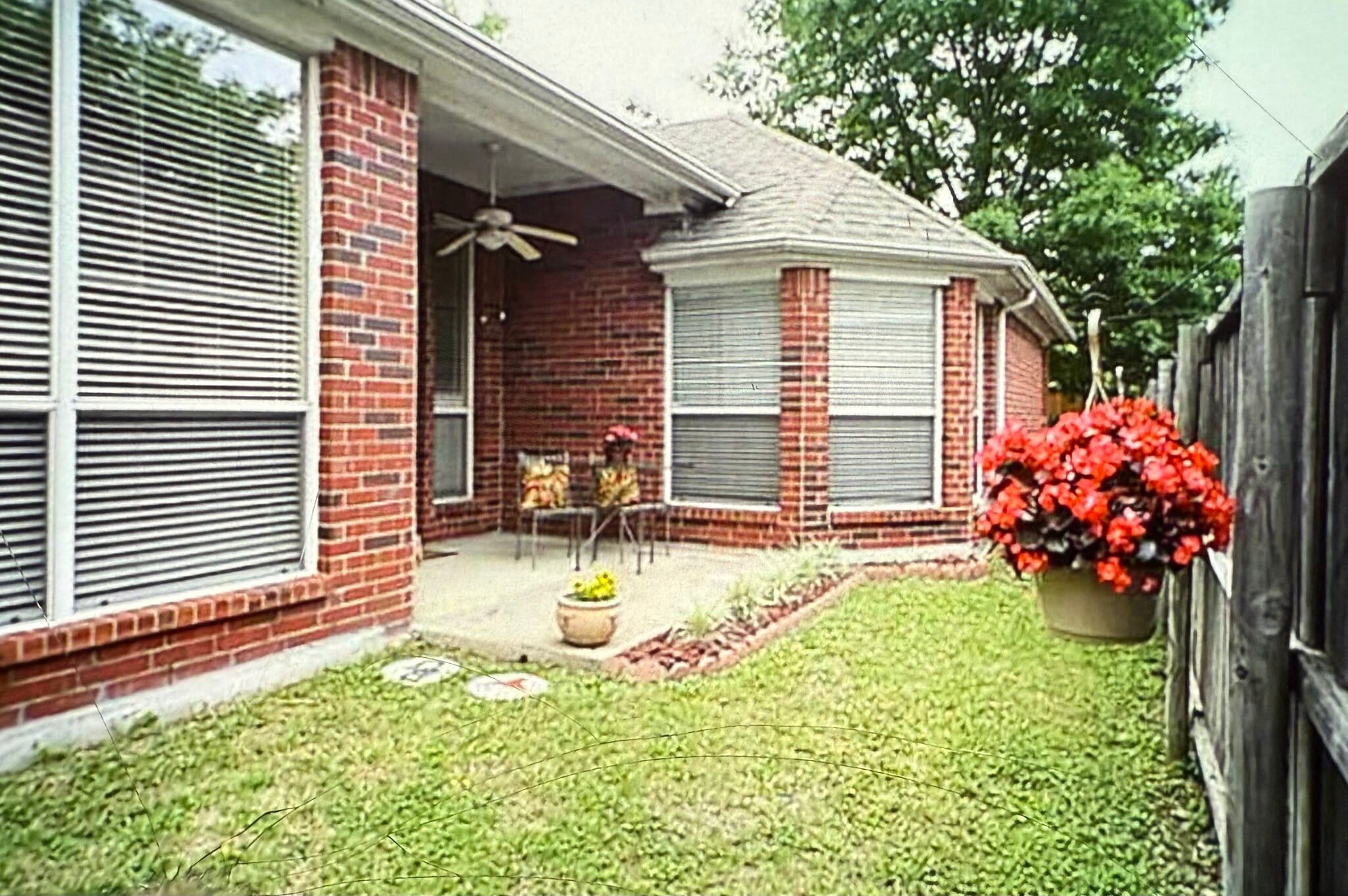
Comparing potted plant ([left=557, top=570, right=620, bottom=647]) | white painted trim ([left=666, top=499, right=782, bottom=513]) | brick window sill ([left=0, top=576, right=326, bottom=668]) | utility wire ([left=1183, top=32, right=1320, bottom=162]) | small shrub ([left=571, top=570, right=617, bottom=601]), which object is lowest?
potted plant ([left=557, top=570, right=620, bottom=647])

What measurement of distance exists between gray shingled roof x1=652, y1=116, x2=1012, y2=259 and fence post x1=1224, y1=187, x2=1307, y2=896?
3.72 meters

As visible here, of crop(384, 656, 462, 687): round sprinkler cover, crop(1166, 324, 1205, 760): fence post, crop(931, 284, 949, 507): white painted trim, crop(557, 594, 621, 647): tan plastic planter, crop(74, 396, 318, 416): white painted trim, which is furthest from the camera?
crop(931, 284, 949, 507): white painted trim

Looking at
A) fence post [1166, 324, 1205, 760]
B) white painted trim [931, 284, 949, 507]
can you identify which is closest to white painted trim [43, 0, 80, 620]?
fence post [1166, 324, 1205, 760]

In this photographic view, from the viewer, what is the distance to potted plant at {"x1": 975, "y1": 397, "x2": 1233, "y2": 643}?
1.31 m

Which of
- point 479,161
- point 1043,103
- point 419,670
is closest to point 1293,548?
point 1043,103

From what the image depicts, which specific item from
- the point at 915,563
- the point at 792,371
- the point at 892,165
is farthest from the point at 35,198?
the point at 915,563

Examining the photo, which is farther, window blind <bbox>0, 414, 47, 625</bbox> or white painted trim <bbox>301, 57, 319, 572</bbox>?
white painted trim <bbox>301, 57, 319, 572</bbox>

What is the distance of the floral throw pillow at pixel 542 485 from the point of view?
478cm

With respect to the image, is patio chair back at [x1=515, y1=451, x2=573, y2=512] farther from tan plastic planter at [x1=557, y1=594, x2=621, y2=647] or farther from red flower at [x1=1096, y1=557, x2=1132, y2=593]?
red flower at [x1=1096, y1=557, x2=1132, y2=593]

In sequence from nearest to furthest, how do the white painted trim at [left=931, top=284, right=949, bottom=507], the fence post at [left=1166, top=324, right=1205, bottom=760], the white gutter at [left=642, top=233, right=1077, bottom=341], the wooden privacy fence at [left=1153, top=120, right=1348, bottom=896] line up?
the wooden privacy fence at [left=1153, top=120, right=1348, bottom=896] → the fence post at [left=1166, top=324, right=1205, bottom=760] → the white gutter at [left=642, top=233, right=1077, bottom=341] → the white painted trim at [left=931, top=284, right=949, bottom=507]

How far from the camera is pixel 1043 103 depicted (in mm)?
2068

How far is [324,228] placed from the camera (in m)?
2.73

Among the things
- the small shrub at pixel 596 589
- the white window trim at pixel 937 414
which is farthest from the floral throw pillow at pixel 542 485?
the white window trim at pixel 937 414

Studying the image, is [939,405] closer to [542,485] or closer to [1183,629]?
[542,485]
